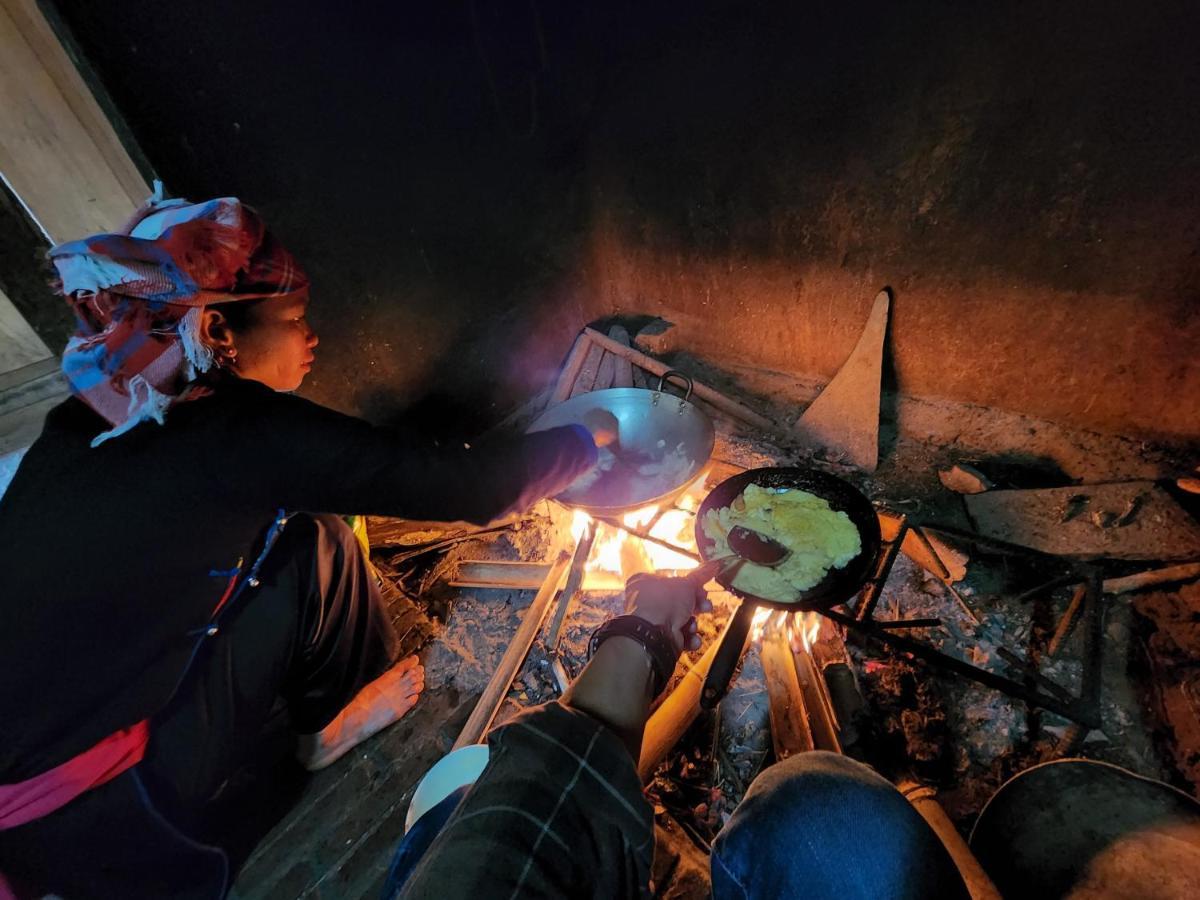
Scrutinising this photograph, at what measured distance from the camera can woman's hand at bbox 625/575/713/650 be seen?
5.65ft

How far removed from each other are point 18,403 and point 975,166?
184 inches

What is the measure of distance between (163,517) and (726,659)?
171 cm

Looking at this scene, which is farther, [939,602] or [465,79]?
[465,79]

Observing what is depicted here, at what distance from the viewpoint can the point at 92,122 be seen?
217 centimetres

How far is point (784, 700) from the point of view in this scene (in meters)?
2.24

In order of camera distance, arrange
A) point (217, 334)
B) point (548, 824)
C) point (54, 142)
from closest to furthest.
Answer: point (548, 824)
point (217, 334)
point (54, 142)

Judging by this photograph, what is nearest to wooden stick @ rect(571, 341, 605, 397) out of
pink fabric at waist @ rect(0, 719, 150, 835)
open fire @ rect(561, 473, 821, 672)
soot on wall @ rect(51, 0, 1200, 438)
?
soot on wall @ rect(51, 0, 1200, 438)

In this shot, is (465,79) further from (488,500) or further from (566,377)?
(488,500)

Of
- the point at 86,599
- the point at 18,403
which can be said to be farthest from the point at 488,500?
the point at 18,403

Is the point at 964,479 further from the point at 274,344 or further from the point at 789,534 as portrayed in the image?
the point at 274,344

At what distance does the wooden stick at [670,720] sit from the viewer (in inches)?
84.9

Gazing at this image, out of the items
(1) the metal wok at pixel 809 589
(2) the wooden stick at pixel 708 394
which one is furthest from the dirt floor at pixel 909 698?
(2) the wooden stick at pixel 708 394

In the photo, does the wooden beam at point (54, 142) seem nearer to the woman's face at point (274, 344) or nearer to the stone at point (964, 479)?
the woman's face at point (274, 344)

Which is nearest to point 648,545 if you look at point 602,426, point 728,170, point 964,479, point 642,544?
point 642,544
